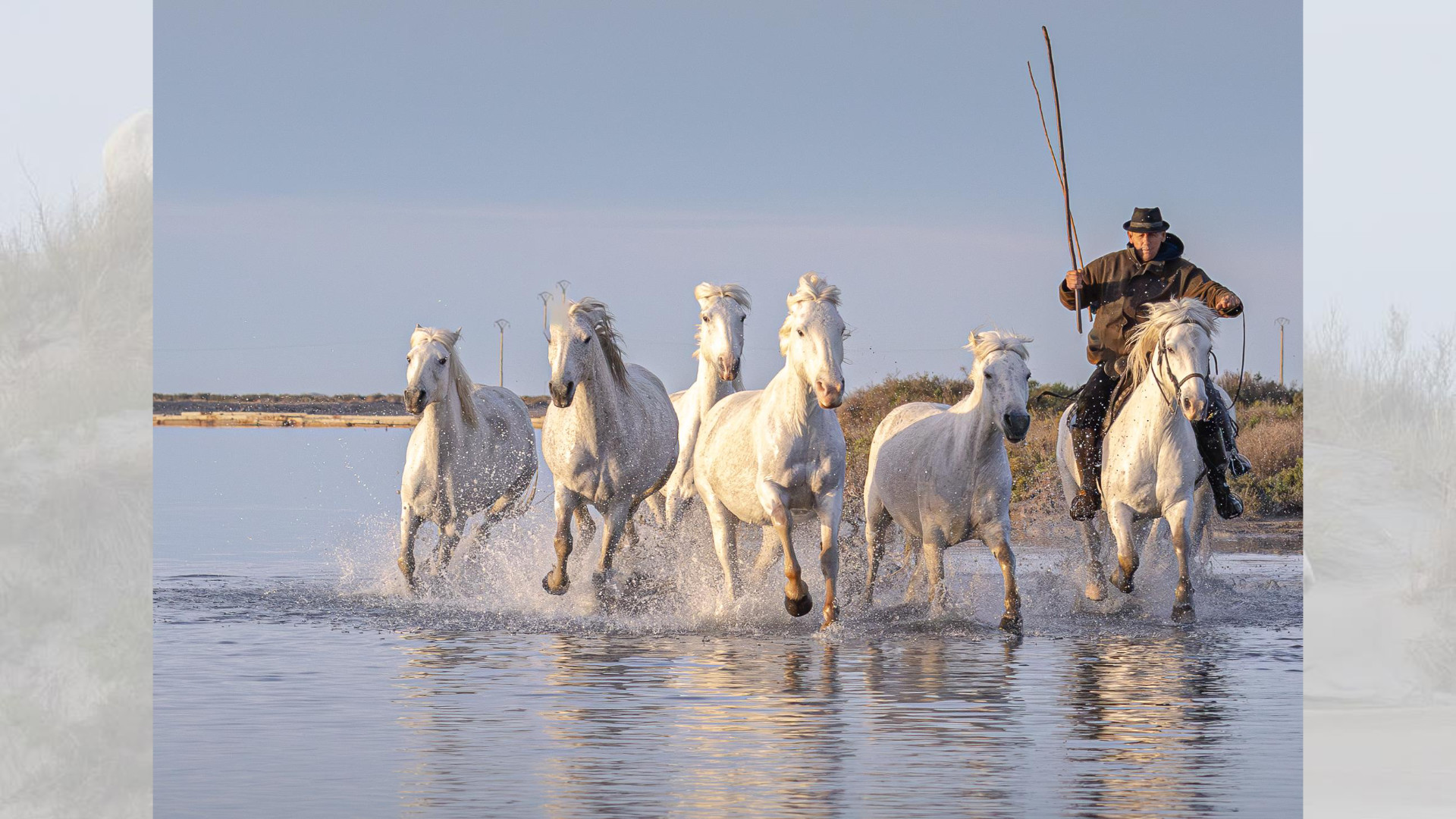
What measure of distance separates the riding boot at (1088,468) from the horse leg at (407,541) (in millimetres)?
4479

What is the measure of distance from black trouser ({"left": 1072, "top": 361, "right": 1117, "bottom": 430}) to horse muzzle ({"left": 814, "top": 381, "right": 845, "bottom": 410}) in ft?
9.71

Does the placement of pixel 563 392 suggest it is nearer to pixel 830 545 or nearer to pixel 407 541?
pixel 407 541

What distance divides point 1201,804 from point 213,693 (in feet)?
16.7

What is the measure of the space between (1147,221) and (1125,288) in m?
0.47

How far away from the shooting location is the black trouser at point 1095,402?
44.1 ft

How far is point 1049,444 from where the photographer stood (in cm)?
2511

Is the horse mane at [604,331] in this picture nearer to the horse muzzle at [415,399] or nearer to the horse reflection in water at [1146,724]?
the horse muzzle at [415,399]

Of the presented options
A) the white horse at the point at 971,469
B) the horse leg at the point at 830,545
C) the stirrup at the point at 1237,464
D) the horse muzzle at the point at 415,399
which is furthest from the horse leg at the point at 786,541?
the stirrup at the point at 1237,464

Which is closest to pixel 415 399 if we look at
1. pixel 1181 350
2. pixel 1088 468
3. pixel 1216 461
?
pixel 1088 468

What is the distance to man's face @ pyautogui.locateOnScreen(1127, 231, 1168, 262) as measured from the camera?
13688 mm

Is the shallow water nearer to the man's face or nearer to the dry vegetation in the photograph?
the man's face
